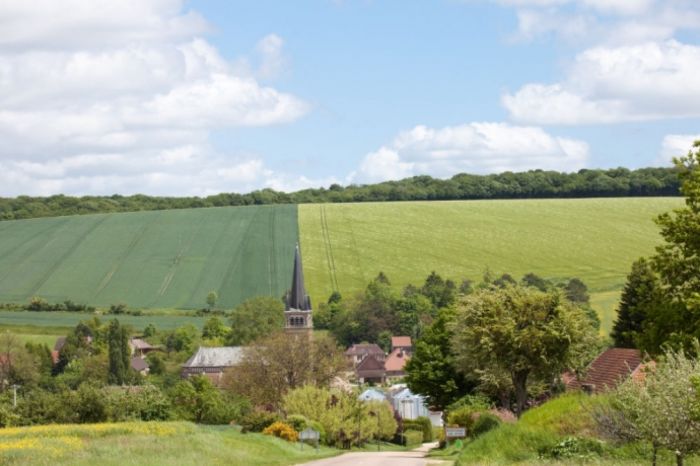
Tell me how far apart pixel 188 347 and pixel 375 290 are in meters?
23.7

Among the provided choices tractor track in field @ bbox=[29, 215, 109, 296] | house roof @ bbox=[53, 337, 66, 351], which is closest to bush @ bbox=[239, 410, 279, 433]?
house roof @ bbox=[53, 337, 66, 351]

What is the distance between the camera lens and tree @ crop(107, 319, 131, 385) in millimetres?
125562

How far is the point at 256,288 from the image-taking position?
5674 inches

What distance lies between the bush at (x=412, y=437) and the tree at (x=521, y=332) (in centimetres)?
2992

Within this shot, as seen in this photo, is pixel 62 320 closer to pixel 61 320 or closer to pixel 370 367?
pixel 61 320

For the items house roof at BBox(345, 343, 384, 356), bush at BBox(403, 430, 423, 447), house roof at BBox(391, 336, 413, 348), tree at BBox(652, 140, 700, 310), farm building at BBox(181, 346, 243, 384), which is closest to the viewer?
tree at BBox(652, 140, 700, 310)

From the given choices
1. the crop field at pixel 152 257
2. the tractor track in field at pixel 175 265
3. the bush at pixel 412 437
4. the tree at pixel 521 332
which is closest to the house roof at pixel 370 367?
the crop field at pixel 152 257

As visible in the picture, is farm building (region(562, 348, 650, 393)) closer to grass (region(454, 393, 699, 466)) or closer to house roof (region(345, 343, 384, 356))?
grass (region(454, 393, 699, 466))

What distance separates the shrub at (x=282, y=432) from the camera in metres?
57.6

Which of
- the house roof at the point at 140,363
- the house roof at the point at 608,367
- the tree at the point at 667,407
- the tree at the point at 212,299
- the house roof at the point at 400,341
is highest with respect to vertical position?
the tree at the point at 667,407

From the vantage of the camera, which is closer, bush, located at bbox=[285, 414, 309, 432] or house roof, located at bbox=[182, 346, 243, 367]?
bush, located at bbox=[285, 414, 309, 432]

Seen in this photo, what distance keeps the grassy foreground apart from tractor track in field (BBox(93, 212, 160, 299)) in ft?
321

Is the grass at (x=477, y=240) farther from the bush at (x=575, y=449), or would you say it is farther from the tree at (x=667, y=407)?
the tree at (x=667, y=407)

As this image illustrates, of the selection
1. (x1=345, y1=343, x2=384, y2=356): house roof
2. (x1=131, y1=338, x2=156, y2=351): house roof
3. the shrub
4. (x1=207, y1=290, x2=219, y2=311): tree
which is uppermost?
the shrub
